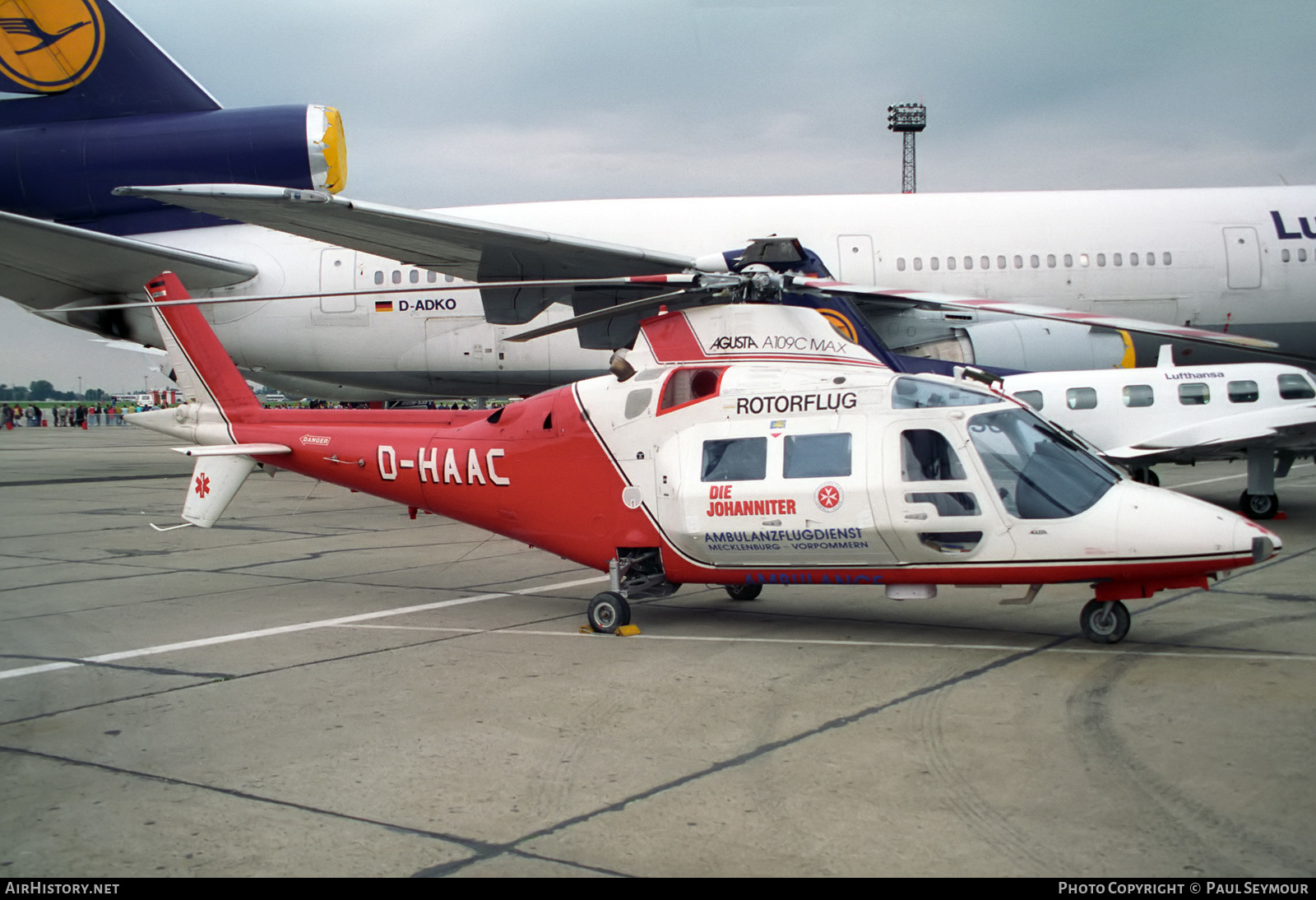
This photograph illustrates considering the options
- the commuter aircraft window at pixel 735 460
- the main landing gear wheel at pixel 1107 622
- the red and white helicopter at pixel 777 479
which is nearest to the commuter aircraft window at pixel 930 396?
the red and white helicopter at pixel 777 479

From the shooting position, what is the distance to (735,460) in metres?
7.55

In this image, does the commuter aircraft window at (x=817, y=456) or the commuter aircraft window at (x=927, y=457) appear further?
the commuter aircraft window at (x=817, y=456)

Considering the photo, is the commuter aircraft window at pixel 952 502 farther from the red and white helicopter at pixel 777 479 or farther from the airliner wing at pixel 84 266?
the airliner wing at pixel 84 266

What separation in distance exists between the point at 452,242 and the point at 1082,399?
8.72m

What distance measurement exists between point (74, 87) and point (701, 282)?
551 inches

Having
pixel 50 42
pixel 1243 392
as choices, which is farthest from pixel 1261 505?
pixel 50 42

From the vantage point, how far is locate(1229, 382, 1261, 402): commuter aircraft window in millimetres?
13758

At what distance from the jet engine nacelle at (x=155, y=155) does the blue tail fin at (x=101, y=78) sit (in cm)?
22

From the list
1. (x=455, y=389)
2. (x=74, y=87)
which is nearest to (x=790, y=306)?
(x=455, y=389)

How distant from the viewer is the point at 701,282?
7.47 m

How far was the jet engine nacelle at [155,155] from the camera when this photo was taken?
628 inches

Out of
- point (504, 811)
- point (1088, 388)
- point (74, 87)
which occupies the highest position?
point (74, 87)
